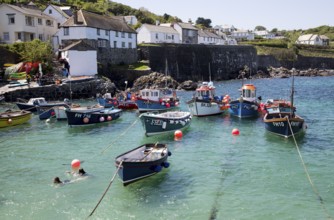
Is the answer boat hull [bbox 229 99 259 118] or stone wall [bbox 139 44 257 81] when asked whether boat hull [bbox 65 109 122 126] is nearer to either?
boat hull [bbox 229 99 259 118]

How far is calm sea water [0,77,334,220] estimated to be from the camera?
1423 centimetres

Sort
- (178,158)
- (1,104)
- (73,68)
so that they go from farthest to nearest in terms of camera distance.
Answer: (73,68) < (1,104) < (178,158)

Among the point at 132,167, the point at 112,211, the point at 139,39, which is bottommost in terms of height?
the point at 112,211

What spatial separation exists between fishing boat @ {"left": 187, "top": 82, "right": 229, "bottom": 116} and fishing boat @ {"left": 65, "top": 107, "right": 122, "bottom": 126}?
294 inches

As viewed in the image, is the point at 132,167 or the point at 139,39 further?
the point at 139,39

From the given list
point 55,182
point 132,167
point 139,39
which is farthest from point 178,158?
point 139,39

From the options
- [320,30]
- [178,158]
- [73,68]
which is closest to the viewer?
[178,158]

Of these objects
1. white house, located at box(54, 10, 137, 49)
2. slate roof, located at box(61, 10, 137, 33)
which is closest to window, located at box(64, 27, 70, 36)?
white house, located at box(54, 10, 137, 49)

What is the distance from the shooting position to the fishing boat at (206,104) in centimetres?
3494

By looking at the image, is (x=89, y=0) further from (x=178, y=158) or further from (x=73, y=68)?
(x=178, y=158)

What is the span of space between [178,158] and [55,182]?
711 cm

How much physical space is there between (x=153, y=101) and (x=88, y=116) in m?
8.93

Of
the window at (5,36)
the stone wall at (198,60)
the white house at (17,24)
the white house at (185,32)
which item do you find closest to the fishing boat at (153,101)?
the stone wall at (198,60)

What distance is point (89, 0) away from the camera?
361 ft
